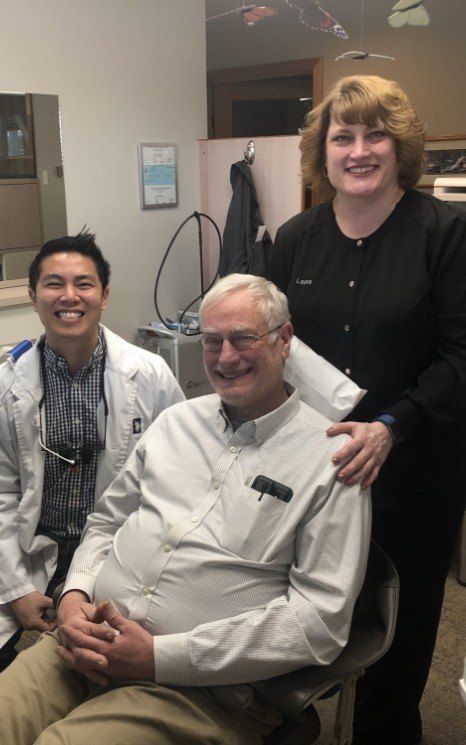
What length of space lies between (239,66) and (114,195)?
238 cm

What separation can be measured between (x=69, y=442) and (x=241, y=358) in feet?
1.92

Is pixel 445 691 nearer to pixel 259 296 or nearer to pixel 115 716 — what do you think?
pixel 115 716

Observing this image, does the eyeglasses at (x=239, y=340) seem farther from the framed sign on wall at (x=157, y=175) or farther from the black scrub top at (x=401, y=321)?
the framed sign on wall at (x=157, y=175)

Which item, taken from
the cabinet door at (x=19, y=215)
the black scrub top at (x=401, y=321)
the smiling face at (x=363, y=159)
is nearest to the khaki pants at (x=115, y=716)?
the black scrub top at (x=401, y=321)

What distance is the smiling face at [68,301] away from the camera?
1.78 metres

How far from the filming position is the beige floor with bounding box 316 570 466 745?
6.64 feet

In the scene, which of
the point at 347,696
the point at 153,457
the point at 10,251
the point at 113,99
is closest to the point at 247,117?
the point at 113,99

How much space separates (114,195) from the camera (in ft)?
12.4

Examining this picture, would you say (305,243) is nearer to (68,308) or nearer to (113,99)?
(68,308)

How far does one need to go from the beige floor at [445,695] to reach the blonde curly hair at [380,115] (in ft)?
5.00

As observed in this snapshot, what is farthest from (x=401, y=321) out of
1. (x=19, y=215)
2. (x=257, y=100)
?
(x=257, y=100)

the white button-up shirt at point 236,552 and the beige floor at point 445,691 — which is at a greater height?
the white button-up shirt at point 236,552

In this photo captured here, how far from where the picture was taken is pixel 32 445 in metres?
1.78

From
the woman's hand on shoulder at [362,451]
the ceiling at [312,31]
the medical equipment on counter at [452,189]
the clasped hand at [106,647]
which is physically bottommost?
the clasped hand at [106,647]
